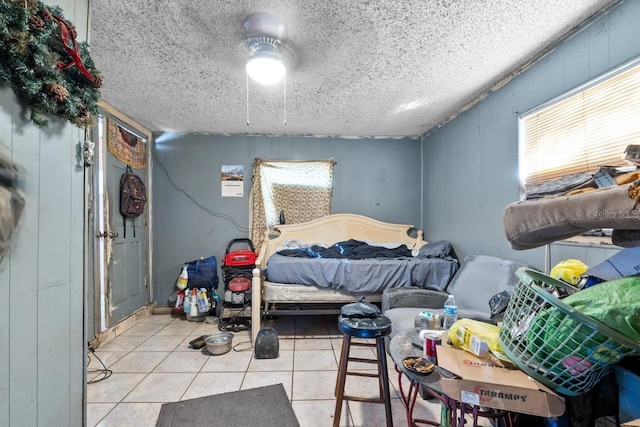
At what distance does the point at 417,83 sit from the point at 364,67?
21.5 inches

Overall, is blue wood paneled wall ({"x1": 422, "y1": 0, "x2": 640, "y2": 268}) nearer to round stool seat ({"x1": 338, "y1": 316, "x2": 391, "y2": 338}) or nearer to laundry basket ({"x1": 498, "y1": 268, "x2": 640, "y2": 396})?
laundry basket ({"x1": 498, "y1": 268, "x2": 640, "y2": 396})

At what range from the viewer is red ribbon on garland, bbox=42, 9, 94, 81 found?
0.94 metres

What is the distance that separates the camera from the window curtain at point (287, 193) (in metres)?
3.85

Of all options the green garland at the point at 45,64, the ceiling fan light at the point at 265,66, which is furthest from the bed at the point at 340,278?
the green garland at the point at 45,64

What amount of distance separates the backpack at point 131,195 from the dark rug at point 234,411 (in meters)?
2.13

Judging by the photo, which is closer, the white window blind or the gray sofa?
the white window blind

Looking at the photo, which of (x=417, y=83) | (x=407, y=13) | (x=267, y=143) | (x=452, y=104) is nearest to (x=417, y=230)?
(x=452, y=104)

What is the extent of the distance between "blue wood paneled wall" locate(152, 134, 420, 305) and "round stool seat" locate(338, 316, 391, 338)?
2.50 m

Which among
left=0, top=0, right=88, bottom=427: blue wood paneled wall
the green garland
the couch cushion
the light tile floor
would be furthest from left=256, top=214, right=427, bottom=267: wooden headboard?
the green garland

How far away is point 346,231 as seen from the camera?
3.89 metres

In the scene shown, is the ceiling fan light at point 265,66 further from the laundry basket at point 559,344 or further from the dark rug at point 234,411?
the dark rug at point 234,411

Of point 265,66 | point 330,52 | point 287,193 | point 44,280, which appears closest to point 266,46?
point 265,66

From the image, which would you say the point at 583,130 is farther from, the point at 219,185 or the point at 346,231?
the point at 219,185

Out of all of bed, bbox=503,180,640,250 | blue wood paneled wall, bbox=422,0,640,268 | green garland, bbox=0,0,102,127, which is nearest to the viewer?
bed, bbox=503,180,640,250
